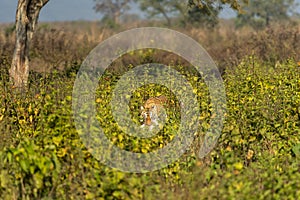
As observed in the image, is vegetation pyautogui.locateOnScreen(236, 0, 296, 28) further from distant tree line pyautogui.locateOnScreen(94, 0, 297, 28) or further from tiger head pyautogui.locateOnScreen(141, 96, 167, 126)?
tiger head pyautogui.locateOnScreen(141, 96, 167, 126)

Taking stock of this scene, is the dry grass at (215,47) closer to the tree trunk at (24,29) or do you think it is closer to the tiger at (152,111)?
the tree trunk at (24,29)

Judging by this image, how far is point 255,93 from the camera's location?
758 cm

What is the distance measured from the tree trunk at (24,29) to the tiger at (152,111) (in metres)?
4.79

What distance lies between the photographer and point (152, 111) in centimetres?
671

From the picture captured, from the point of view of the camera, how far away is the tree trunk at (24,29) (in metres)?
11.2

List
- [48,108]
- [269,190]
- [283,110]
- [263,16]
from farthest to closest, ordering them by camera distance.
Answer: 1. [263,16]
2. [283,110]
3. [48,108]
4. [269,190]

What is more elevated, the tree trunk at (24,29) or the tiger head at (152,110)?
the tree trunk at (24,29)

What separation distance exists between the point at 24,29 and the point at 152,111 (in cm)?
549

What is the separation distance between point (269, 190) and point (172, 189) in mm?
834

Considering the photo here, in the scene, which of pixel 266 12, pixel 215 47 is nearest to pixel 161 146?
pixel 215 47

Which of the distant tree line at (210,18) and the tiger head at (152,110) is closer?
→ the tiger head at (152,110)

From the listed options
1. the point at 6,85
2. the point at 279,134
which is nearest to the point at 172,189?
the point at 279,134

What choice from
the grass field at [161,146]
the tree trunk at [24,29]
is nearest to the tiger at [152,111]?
the grass field at [161,146]

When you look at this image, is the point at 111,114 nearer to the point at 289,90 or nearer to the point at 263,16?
the point at 289,90
